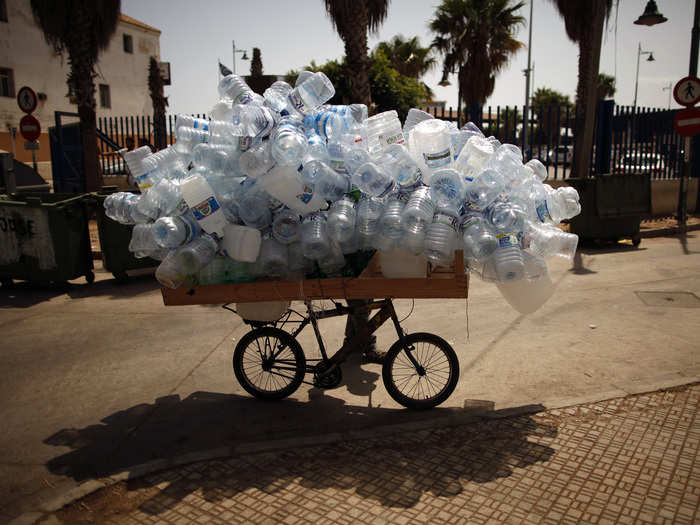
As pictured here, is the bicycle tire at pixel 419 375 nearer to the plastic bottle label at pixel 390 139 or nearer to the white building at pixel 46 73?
the plastic bottle label at pixel 390 139

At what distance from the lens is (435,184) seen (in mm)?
4258

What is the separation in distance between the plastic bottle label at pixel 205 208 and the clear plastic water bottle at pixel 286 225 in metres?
0.46

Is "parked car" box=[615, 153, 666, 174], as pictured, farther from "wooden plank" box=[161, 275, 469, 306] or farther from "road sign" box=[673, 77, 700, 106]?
"wooden plank" box=[161, 275, 469, 306]

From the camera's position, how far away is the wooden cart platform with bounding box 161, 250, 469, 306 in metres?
4.19

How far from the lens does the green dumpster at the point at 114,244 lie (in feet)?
30.4

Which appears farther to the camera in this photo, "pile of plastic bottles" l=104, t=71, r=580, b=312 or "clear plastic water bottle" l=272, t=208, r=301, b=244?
"clear plastic water bottle" l=272, t=208, r=301, b=244

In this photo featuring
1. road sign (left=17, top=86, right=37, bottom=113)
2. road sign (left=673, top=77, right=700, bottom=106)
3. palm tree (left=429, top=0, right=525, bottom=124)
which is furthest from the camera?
palm tree (left=429, top=0, right=525, bottom=124)

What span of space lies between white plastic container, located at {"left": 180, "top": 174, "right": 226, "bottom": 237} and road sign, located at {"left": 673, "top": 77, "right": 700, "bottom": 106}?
11.8 m

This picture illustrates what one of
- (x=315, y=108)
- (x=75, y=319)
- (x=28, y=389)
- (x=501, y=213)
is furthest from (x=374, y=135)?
(x=75, y=319)

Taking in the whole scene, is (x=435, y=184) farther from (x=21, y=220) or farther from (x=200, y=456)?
(x=21, y=220)

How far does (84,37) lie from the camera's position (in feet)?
48.3

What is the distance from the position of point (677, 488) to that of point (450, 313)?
401cm

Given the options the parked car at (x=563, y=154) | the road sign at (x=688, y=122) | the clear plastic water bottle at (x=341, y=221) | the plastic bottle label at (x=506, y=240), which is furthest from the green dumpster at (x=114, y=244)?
the road sign at (x=688, y=122)

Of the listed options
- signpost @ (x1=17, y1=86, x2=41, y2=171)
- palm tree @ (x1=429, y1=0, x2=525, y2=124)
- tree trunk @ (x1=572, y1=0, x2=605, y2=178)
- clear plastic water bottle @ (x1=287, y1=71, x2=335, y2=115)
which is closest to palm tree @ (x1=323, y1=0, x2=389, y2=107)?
tree trunk @ (x1=572, y1=0, x2=605, y2=178)
